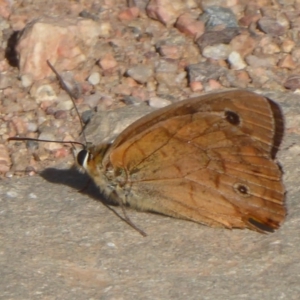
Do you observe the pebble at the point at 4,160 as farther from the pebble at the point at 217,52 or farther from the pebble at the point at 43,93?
the pebble at the point at 217,52

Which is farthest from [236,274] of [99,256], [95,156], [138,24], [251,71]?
[138,24]

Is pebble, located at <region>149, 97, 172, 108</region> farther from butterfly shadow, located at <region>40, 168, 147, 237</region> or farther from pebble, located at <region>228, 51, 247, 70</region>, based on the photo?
butterfly shadow, located at <region>40, 168, 147, 237</region>

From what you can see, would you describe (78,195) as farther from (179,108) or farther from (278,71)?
(278,71)

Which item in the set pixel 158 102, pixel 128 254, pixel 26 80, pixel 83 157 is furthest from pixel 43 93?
pixel 128 254

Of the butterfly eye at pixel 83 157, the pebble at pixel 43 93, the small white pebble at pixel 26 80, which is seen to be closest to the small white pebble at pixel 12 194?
the butterfly eye at pixel 83 157

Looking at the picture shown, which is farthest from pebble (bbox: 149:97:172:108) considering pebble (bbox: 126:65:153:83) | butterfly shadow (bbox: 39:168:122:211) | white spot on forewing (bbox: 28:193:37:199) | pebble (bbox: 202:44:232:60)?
white spot on forewing (bbox: 28:193:37:199)

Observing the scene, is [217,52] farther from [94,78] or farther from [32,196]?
[32,196]
